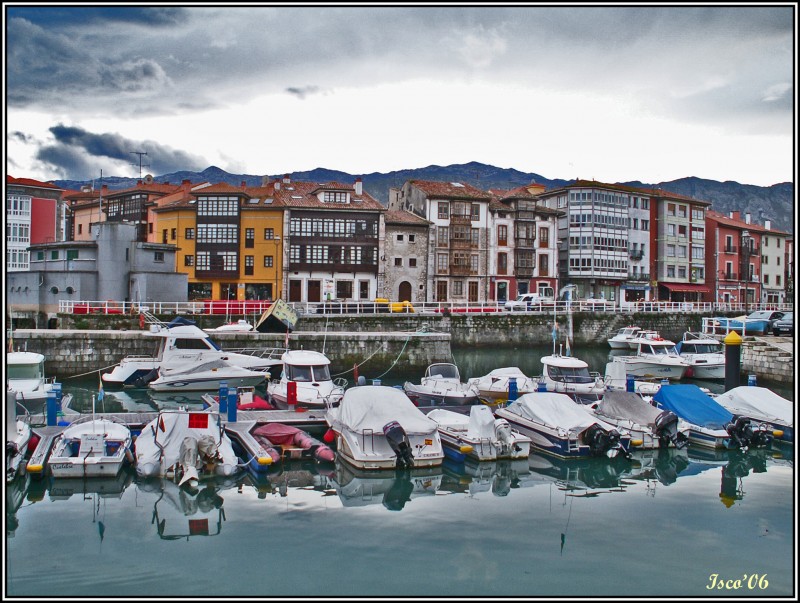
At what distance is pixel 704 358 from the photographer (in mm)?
39281

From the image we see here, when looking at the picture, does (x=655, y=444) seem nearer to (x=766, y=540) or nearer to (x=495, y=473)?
(x=495, y=473)

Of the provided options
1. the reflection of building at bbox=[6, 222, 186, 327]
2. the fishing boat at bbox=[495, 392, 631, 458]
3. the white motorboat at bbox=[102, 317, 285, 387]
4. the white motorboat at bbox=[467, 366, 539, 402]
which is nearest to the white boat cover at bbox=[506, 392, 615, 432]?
the fishing boat at bbox=[495, 392, 631, 458]

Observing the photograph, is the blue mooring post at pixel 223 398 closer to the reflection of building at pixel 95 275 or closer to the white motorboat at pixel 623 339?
the reflection of building at pixel 95 275

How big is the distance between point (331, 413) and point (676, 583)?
12860mm

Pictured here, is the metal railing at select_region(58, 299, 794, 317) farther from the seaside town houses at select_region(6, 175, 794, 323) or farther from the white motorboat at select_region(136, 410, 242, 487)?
the white motorboat at select_region(136, 410, 242, 487)

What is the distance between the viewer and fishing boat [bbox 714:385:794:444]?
78.8 ft

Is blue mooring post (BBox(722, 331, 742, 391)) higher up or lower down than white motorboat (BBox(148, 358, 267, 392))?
higher up

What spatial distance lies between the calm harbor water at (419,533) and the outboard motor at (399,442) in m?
0.45

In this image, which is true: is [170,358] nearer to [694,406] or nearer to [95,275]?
[95,275]

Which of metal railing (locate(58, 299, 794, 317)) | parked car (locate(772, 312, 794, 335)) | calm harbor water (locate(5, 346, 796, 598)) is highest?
metal railing (locate(58, 299, 794, 317))

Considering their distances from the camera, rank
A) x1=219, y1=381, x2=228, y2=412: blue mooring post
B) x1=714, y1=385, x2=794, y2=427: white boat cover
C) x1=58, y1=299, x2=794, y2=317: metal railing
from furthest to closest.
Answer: x1=58, y1=299, x2=794, y2=317: metal railing → x1=714, y1=385, x2=794, y2=427: white boat cover → x1=219, y1=381, x2=228, y2=412: blue mooring post

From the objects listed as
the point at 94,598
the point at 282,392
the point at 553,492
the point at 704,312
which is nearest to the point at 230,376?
the point at 282,392

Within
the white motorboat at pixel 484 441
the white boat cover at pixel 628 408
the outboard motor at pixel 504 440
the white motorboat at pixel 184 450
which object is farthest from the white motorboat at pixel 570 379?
the white motorboat at pixel 184 450

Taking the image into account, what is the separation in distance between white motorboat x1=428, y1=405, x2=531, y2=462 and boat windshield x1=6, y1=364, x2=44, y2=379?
1525cm
